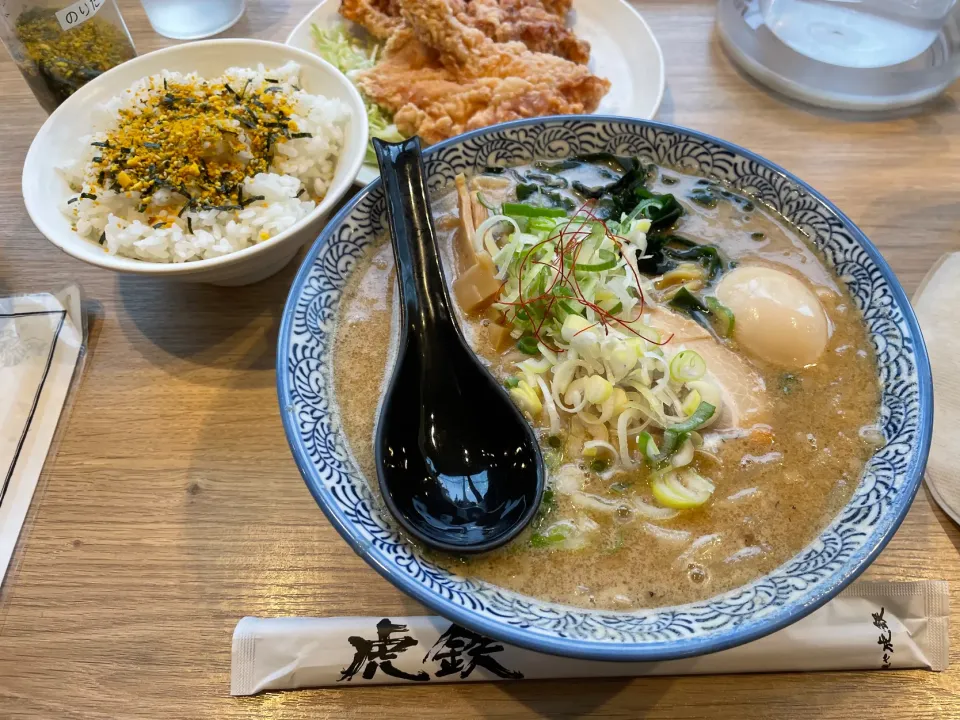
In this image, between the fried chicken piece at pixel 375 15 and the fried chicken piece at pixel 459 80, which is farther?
the fried chicken piece at pixel 375 15

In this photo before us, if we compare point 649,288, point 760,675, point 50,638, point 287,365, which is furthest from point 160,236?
point 760,675

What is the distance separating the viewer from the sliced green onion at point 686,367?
1.04m

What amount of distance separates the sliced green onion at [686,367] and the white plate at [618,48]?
0.89 meters

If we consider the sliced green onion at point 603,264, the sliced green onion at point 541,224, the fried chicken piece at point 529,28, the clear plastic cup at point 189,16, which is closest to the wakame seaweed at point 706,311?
the sliced green onion at point 603,264

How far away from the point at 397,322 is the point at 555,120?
1.85 feet

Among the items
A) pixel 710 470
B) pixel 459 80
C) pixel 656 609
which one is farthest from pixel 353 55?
pixel 656 609

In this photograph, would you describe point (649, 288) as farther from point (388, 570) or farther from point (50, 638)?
point (50, 638)

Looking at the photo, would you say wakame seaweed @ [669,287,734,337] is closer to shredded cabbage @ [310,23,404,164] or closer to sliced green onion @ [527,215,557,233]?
sliced green onion @ [527,215,557,233]

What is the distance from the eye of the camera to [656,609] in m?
0.88

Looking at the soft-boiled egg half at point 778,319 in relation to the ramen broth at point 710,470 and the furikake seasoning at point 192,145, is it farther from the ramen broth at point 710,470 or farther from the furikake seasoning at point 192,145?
the furikake seasoning at point 192,145

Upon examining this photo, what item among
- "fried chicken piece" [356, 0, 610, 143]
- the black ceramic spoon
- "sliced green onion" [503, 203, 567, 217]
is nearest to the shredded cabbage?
"fried chicken piece" [356, 0, 610, 143]

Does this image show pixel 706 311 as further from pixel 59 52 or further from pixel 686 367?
pixel 59 52

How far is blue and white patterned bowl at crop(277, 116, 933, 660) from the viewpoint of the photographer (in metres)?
0.79

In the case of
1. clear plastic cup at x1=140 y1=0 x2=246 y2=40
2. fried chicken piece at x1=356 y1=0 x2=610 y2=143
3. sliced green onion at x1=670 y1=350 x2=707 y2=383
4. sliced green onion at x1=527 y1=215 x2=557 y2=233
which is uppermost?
clear plastic cup at x1=140 y1=0 x2=246 y2=40
